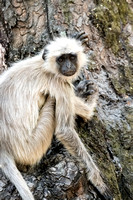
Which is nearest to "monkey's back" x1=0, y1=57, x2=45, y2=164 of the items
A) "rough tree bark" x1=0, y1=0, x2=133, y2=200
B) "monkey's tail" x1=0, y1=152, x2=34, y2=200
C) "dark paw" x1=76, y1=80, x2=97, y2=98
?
"monkey's tail" x1=0, y1=152, x2=34, y2=200

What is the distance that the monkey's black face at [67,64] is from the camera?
477cm

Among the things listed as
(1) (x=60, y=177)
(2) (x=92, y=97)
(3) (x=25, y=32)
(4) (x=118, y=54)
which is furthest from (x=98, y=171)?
(3) (x=25, y=32)

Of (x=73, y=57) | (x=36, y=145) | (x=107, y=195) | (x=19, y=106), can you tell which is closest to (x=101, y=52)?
(x=73, y=57)

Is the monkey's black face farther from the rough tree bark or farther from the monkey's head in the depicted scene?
the rough tree bark

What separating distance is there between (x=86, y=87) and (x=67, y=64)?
52cm

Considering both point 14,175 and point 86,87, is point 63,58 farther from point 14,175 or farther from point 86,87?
point 14,175

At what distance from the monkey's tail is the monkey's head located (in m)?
1.20

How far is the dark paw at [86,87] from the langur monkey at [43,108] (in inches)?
8.2

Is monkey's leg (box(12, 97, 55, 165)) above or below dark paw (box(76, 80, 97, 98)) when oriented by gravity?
below

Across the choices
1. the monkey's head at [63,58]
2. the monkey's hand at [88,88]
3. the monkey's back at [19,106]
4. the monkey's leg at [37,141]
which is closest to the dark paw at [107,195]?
the monkey's leg at [37,141]

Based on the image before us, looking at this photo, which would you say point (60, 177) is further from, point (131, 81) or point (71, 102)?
point (131, 81)

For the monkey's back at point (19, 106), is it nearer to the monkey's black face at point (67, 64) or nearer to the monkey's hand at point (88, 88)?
the monkey's black face at point (67, 64)

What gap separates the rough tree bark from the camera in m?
4.88

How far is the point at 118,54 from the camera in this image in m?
5.70
